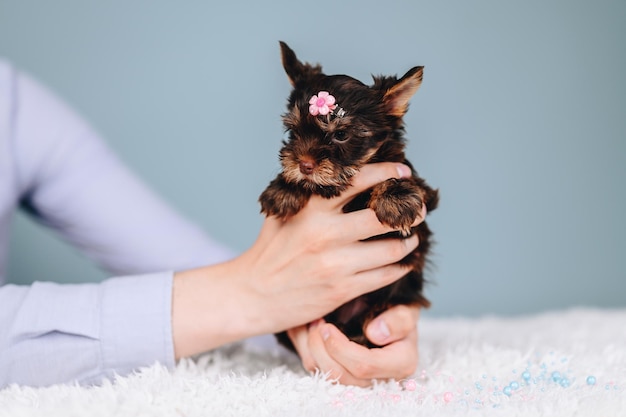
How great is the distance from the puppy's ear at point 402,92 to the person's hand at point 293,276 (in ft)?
0.45

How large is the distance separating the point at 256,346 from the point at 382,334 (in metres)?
0.60

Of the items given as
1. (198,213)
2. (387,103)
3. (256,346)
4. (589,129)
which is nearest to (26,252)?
A: (198,213)

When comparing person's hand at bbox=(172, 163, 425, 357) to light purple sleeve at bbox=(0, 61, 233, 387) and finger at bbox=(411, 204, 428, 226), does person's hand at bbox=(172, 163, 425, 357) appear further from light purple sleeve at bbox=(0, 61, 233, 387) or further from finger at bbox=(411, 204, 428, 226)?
light purple sleeve at bbox=(0, 61, 233, 387)

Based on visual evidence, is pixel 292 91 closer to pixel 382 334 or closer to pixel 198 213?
pixel 382 334

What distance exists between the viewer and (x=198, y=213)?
3.79 metres

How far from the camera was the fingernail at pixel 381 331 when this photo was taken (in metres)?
1.77

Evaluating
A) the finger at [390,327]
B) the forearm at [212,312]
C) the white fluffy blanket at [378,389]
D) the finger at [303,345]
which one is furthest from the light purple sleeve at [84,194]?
the finger at [390,327]

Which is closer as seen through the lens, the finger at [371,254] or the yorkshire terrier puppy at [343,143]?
the yorkshire terrier puppy at [343,143]

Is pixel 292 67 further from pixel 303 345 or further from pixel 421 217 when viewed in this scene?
pixel 303 345

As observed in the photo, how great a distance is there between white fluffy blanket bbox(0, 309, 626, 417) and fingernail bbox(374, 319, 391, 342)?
0.13 meters

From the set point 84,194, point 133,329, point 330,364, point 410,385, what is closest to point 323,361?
point 330,364

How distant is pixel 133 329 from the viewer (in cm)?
172

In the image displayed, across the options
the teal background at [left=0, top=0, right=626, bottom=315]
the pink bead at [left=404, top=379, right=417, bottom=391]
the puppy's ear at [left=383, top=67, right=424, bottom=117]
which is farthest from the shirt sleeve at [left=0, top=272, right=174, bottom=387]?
the teal background at [left=0, top=0, right=626, bottom=315]

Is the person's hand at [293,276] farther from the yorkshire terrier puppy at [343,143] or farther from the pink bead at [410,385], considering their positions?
the pink bead at [410,385]
